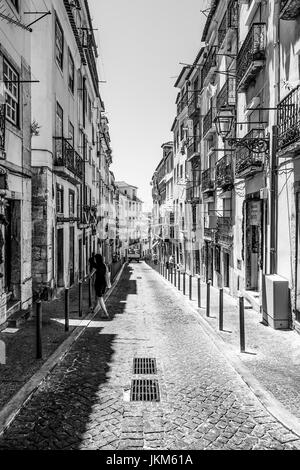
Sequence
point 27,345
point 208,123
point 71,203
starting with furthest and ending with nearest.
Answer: point 208,123
point 71,203
point 27,345

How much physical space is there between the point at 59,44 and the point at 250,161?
367 inches

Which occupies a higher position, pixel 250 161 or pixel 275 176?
pixel 250 161

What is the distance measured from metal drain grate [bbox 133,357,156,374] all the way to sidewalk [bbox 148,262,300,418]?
1.58 m

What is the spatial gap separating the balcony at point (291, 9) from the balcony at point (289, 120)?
1656 mm

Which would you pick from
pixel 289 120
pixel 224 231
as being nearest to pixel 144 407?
pixel 289 120

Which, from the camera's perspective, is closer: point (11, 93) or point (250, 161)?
point (11, 93)

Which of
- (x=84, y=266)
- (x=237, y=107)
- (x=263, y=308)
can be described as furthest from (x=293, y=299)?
(x=84, y=266)

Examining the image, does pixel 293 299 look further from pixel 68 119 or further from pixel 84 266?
pixel 84 266

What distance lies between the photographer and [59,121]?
52.9 ft

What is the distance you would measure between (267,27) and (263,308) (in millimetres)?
8037

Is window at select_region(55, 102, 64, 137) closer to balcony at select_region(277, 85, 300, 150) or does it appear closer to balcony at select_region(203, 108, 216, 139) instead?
balcony at select_region(203, 108, 216, 139)

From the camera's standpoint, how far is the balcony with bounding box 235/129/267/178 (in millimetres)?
11758

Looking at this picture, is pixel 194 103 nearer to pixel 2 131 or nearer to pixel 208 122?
pixel 208 122

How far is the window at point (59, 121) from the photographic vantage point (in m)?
15.7
